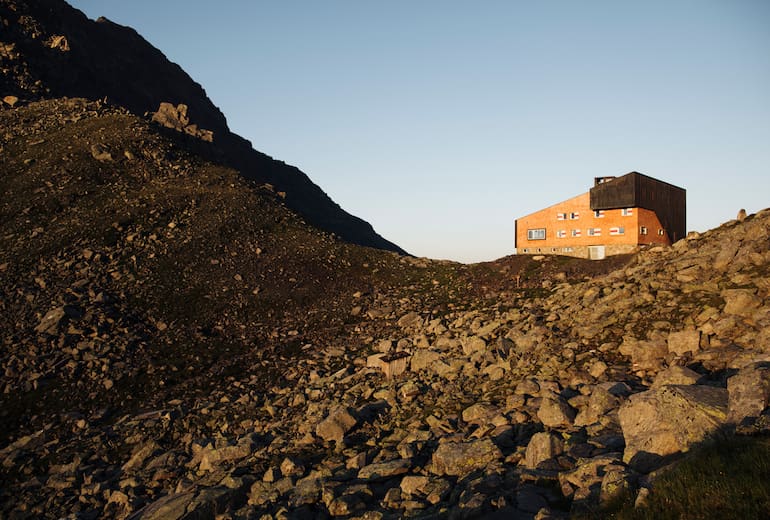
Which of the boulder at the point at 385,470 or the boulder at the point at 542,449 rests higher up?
the boulder at the point at 542,449

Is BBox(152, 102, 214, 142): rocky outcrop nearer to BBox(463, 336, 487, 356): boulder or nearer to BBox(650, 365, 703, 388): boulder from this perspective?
BBox(463, 336, 487, 356): boulder

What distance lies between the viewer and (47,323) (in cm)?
2817

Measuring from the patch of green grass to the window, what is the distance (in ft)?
151

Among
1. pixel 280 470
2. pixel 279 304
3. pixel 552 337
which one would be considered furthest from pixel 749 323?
pixel 279 304

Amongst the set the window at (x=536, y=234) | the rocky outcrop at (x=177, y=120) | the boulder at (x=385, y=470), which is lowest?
the boulder at (x=385, y=470)

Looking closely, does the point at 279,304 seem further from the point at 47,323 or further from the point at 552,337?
the point at 552,337

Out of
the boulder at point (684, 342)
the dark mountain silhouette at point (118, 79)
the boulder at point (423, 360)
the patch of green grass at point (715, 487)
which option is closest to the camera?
the patch of green grass at point (715, 487)

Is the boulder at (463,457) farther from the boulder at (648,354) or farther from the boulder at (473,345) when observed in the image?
the boulder at (473,345)

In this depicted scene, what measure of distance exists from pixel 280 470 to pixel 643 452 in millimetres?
9935

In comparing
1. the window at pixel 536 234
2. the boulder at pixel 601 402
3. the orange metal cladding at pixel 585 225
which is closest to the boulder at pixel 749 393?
the boulder at pixel 601 402

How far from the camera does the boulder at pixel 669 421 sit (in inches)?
381

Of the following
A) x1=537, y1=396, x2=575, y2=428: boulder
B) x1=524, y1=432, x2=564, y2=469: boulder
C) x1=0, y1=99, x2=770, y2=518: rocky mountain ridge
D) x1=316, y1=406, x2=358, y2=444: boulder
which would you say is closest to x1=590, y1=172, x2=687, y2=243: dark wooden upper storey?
x1=0, y1=99, x2=770, y2=518: rocky mountain ridge

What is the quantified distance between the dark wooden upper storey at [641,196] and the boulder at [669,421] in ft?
134

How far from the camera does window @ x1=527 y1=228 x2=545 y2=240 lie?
52875 mm
